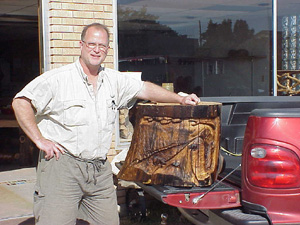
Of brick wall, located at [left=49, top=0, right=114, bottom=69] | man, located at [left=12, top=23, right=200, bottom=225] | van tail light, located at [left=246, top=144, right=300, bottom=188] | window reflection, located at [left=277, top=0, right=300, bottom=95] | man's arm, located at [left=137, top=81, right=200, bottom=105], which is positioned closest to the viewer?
van tail light, located at [left=246, top=144, right=300, bottom=188]

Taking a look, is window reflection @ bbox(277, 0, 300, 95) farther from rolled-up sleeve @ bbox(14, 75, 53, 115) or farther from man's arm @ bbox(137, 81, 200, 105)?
rolled-up sleeve @ bbox(14, 75, 53, 115)

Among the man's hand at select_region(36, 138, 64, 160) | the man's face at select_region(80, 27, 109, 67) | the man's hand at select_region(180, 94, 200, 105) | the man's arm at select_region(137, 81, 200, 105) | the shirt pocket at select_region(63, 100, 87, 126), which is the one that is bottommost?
the man's hand at select_region(36, 138, 64, 160)

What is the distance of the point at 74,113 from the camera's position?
3850mm

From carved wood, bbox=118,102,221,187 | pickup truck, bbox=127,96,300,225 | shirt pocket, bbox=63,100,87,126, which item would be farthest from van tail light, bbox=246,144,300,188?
shirt pocket, bbox=63,100,87,126

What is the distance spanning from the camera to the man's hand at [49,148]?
376 centimetres

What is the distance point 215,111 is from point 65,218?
1387 mm

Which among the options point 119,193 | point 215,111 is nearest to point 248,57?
point 119,193

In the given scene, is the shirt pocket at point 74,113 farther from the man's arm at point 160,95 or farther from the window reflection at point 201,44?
the window reflection at point 201,44

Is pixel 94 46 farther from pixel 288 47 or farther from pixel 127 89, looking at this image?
pixel 288 47

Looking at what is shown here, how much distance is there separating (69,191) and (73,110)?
0.60 m

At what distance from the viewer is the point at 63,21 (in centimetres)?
589

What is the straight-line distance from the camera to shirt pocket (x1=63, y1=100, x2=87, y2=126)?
12.6ft

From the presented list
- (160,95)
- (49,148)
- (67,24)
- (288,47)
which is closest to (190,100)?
(160,95)

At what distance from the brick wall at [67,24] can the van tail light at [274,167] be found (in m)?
2.85
